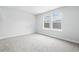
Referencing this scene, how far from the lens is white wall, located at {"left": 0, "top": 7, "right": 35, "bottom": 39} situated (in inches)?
115

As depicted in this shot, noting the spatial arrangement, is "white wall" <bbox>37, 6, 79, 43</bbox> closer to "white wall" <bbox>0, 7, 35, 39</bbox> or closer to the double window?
the double window

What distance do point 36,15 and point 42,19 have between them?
0.64 metres

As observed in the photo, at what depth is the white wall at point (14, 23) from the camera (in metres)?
2.92

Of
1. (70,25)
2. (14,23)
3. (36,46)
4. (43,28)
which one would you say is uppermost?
(14,23)

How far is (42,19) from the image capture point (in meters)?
3.82

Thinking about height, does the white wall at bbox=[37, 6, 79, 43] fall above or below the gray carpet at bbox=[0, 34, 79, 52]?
above

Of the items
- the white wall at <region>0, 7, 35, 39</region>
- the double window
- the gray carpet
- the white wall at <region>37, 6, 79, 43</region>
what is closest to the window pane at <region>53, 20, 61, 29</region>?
the double window

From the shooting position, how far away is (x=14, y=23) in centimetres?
344

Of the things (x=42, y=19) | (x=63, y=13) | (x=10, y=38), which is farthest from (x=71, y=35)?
(x=10, y=38)

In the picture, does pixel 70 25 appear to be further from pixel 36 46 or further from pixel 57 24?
pixel 36 46

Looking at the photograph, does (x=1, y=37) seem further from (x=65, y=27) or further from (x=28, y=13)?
(x=65, y=27)

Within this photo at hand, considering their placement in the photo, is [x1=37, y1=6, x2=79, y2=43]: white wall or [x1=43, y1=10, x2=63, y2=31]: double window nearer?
[x1=37, y1=6, x2=79, y2=43]: white wall

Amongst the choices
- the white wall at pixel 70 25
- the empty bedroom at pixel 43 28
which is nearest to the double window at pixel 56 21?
the empty bedroom at pixel 43 28

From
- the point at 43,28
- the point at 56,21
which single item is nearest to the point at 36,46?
the point at 43,28
